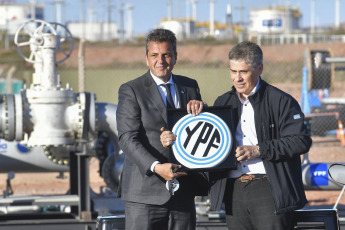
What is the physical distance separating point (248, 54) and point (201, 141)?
54cm

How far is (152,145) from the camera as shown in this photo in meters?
4.56

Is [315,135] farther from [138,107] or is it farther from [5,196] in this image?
[138,107]

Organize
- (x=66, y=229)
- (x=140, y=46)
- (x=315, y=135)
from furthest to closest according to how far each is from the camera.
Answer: (x=140, y=46) < (x=315, y=135) < (x=66, y=229)

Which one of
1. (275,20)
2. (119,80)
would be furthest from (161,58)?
(275,20)

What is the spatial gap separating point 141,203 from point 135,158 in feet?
0.91

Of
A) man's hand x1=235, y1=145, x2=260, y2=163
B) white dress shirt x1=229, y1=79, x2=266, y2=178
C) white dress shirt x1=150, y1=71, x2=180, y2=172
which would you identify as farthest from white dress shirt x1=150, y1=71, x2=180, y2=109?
man's hand x1=235, y1=145, x2=260, y2=163

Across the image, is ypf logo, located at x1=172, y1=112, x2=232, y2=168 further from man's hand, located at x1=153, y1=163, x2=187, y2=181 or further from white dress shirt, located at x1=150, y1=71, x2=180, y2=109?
white dress shirt, located at x1=150, y1=71, x2=180, y2=109

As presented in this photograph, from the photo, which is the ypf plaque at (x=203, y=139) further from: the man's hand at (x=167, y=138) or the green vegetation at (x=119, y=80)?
the green vegetation at (x=119, y=80)

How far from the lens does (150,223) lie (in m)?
4.56

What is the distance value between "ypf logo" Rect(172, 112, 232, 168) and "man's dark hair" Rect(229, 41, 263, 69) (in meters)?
0.35

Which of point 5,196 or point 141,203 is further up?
point 141,203

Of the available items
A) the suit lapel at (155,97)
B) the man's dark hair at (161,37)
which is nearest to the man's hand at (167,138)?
the suit lapel at (155,97)

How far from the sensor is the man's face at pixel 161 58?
455 cm

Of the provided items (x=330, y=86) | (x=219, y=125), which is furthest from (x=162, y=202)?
(x=330, y=86)
